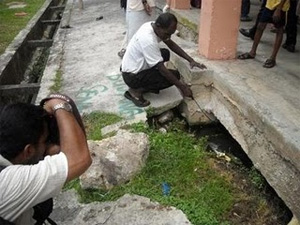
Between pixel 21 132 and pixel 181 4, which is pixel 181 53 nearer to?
pixel 181 4

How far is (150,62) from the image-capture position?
4.32 m

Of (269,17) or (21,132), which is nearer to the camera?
(21,132)

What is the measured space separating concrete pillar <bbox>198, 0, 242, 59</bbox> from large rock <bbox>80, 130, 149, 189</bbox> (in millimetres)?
1863

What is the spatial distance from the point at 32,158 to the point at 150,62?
279 centimetres

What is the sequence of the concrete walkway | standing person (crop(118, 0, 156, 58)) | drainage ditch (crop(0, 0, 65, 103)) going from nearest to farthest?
1. the concrete walkway
2. standing person (crop(118, 0, 156, 58))
3. drainage ditch (crop(0, 0, 65, 103))

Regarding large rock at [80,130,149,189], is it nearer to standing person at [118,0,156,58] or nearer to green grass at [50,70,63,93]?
green grass at [50,70,63,93]

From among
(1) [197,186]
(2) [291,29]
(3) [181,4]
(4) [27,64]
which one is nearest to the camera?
(1) [197,186]

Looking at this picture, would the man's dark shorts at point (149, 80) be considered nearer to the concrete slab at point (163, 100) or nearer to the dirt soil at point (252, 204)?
the concrete slab at point (163, 100)

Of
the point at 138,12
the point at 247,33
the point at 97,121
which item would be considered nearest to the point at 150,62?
the point at 97,121

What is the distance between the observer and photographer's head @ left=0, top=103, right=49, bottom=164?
161cm

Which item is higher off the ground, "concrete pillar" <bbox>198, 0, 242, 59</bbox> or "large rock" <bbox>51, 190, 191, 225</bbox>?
"concrete pillar" <bbox>198, 0, 242, 59</bbox>

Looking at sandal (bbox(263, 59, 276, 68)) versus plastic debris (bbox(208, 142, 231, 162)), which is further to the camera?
sandal (bbox(263, 59, 276, 68))

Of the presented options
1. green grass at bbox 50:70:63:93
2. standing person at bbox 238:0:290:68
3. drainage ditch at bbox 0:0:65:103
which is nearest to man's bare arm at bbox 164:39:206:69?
standing person at bbox 238:0:290:68

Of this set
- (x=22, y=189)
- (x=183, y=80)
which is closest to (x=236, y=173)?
(x=183, y=80)
